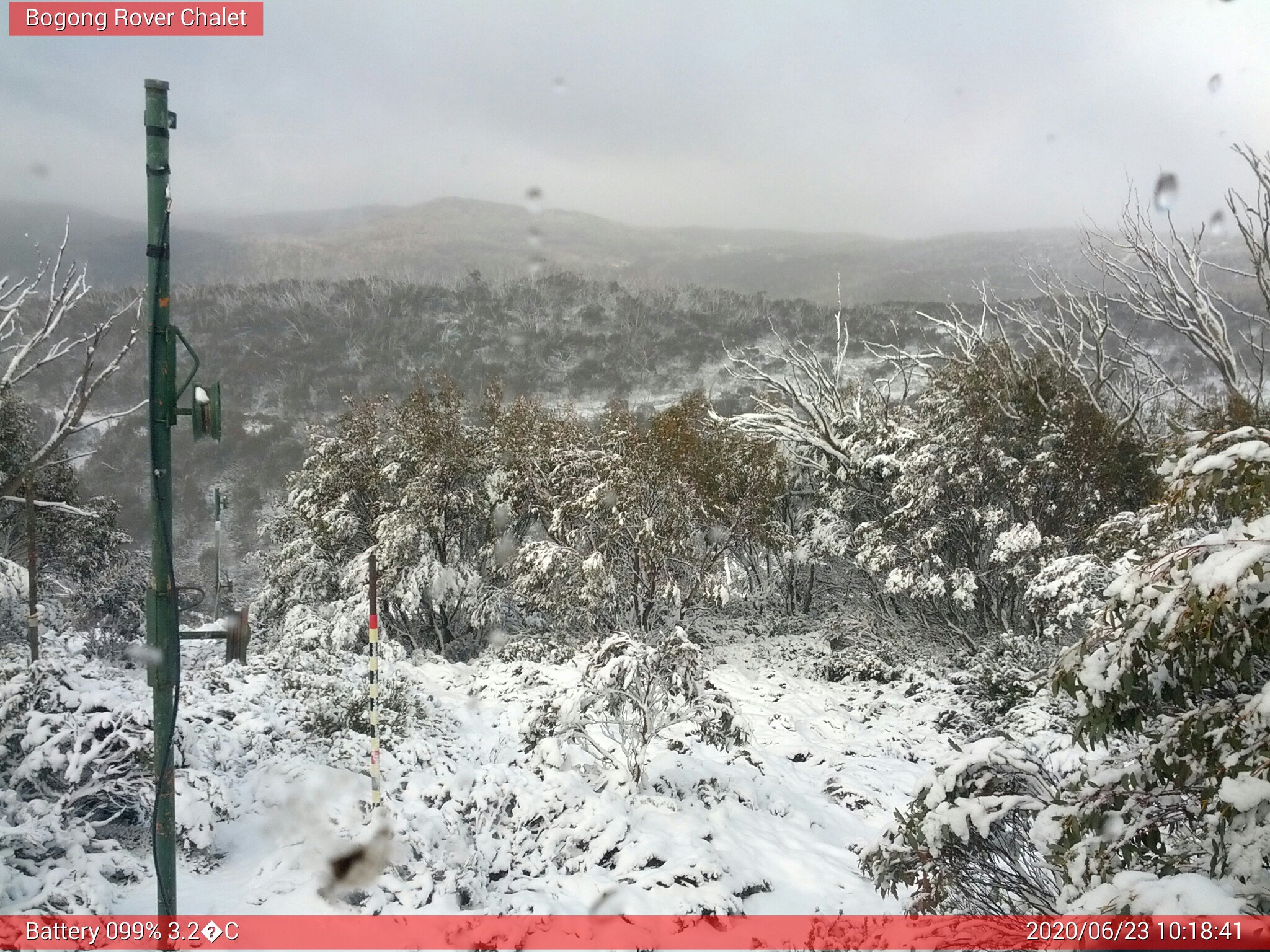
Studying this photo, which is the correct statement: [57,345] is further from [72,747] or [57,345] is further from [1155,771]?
[1155,771]

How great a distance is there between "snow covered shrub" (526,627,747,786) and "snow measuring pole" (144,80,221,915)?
347 cm

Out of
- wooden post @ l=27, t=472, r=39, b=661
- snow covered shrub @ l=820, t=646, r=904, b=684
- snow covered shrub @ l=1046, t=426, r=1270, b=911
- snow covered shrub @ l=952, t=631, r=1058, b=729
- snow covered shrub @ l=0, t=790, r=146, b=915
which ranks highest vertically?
snow covered shrub @ l=1046, t=426, r=1270, b=911

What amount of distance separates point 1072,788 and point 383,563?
1215cm

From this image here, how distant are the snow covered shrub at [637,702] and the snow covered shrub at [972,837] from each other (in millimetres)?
3024

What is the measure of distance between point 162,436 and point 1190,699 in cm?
484

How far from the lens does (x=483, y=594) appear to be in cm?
1375

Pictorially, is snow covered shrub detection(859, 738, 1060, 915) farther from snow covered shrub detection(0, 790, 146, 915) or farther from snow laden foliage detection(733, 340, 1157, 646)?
snow laden foliage detection(733, 340, 1157, 646)

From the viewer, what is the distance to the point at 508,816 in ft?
19.1

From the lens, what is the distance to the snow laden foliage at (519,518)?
41.3ft

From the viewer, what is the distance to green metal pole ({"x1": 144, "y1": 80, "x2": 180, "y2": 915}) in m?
3.22

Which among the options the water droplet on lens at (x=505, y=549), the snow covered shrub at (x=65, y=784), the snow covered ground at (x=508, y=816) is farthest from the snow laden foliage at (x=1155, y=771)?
the water droplet on lens at (x=505, y=549)

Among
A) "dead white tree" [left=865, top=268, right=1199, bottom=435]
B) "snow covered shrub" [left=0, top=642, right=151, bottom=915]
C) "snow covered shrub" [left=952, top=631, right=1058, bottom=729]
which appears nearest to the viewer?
"snow covered shrub" [left=0, top=642, right=151, bottom=915]

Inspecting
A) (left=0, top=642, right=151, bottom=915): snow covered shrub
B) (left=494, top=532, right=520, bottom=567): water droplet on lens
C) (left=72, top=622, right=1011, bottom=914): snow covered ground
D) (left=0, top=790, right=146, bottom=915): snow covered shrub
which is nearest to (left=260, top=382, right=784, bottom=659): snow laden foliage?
(left=494, top=532, right=520, bottom=567): water droplet on lens

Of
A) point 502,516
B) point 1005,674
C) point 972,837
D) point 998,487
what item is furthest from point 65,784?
point 998,487
